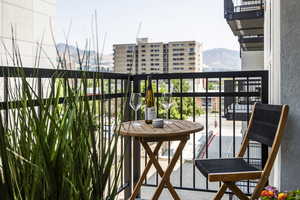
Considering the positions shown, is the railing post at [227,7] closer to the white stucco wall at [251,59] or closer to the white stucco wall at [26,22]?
the white stucco wall at [251,59]

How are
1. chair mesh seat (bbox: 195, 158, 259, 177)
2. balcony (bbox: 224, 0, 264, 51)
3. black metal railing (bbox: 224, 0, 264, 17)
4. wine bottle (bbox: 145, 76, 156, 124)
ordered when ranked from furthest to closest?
black metal railing (bbox: 224, 0, 264, 17)
balcony (bbox: 224, 0, 264, 51)
wine bottle (bbox: 145, 76, 156, 124)
chair mesh seat (bbox: 195, 158, 259, 177)

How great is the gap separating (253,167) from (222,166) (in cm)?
23

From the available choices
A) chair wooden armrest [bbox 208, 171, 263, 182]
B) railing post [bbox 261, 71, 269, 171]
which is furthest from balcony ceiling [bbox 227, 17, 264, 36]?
chair wooden armrest [bbox 208, 171, 263, 182]

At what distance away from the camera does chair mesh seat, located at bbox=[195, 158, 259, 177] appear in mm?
1938

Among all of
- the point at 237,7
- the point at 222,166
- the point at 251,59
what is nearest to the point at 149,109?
the point at 222,166

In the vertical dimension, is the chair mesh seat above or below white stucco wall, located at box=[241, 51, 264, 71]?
below

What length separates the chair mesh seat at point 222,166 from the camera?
1938 millimetres

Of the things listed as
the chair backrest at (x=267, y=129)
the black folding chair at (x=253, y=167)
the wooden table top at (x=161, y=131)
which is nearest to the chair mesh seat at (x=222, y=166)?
the black folding chair at (x=253, y=167)

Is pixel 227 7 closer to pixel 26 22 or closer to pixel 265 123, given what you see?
pixel 265 123

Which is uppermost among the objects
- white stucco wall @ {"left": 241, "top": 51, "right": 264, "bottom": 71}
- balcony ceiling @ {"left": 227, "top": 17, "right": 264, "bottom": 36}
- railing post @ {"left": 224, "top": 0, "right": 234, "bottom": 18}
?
railing post @ {"left": 224, "top": 0, "right": 234, "bottom": 18}

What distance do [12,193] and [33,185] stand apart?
0.13ft

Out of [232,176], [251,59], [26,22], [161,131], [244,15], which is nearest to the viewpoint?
[232,176]

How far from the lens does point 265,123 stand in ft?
7.05

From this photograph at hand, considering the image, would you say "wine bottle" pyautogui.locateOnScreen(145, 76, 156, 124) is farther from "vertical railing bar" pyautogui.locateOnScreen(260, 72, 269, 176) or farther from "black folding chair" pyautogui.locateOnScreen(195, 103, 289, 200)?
"vertical railing bar" pyautogui.locateOnScreen(260, 72, 269, 176)
